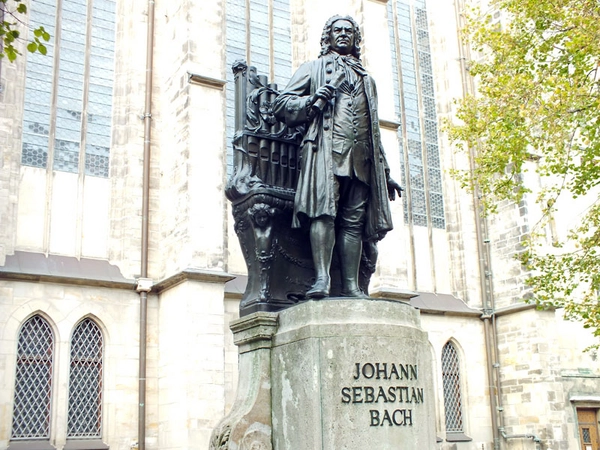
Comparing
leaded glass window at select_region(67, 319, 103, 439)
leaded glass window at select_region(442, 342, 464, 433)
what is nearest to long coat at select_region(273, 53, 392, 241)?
leaded glass window at select_region(67, 319, 103, 439)

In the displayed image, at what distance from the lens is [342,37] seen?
5.75 meters

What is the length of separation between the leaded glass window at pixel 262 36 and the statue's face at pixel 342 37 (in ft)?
38.3

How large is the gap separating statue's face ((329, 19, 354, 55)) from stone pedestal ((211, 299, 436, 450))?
2049 mm

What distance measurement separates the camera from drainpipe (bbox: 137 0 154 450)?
46.4ft

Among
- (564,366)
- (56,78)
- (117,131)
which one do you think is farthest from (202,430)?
(564,366)

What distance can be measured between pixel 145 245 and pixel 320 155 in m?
10.3

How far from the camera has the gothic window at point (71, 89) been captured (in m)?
15.1

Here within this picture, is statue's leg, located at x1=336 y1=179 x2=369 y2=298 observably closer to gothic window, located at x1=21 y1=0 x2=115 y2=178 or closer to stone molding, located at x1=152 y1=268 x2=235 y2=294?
stone molding, located at x1=152 y1=268 x2=235 y2=294

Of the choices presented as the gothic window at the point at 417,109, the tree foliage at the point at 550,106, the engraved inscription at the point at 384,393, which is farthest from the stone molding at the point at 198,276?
the engraved inscription at the point at 384,393

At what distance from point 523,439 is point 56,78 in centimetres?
1348

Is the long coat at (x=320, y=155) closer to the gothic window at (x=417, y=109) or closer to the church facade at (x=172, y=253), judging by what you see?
the church facade at (x=172, y=253)

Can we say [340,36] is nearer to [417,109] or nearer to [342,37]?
[342,37]

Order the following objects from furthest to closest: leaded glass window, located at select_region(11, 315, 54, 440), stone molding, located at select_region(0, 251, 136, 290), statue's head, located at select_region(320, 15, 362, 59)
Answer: stone molding, located at select_region(0, 251, 136, 290)
leaded glass window, located at select_region(11, 315, 54, 440)
statue's head, located at select_region(320, 15, 362, 59)

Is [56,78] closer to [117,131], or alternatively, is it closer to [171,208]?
[117,131]
